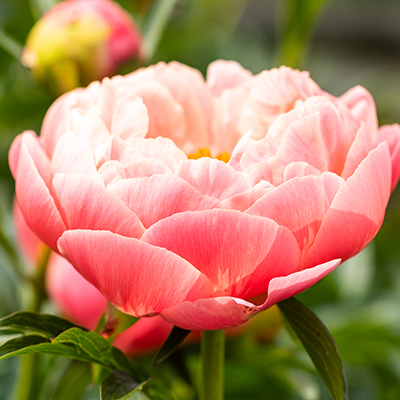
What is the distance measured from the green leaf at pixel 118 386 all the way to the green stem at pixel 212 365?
0.03 metres

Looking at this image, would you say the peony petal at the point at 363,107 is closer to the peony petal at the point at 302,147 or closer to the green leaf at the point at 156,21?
the peony petal at the point at 302,147

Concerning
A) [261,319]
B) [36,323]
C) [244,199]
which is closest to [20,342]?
[36,323]

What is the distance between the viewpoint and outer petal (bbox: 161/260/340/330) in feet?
0.66

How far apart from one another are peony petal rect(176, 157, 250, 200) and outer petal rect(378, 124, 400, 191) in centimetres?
8

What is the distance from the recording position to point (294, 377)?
17.7 inches

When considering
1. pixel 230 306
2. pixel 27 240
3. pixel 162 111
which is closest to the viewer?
pixel 230 306

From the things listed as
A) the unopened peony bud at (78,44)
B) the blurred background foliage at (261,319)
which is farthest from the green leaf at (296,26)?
the unopened peony bud at (78,44)

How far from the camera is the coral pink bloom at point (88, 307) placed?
36cm

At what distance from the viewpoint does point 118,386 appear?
9.4 inches

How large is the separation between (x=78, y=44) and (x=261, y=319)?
248mm

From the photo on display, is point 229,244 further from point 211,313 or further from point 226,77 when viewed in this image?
point 226,77

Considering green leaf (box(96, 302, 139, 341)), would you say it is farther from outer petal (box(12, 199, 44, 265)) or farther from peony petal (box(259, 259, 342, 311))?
outer petal (box(12, 199, 44, 265))

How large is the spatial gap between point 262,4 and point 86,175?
1.52m

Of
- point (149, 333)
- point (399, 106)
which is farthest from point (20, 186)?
point (399, 106)
